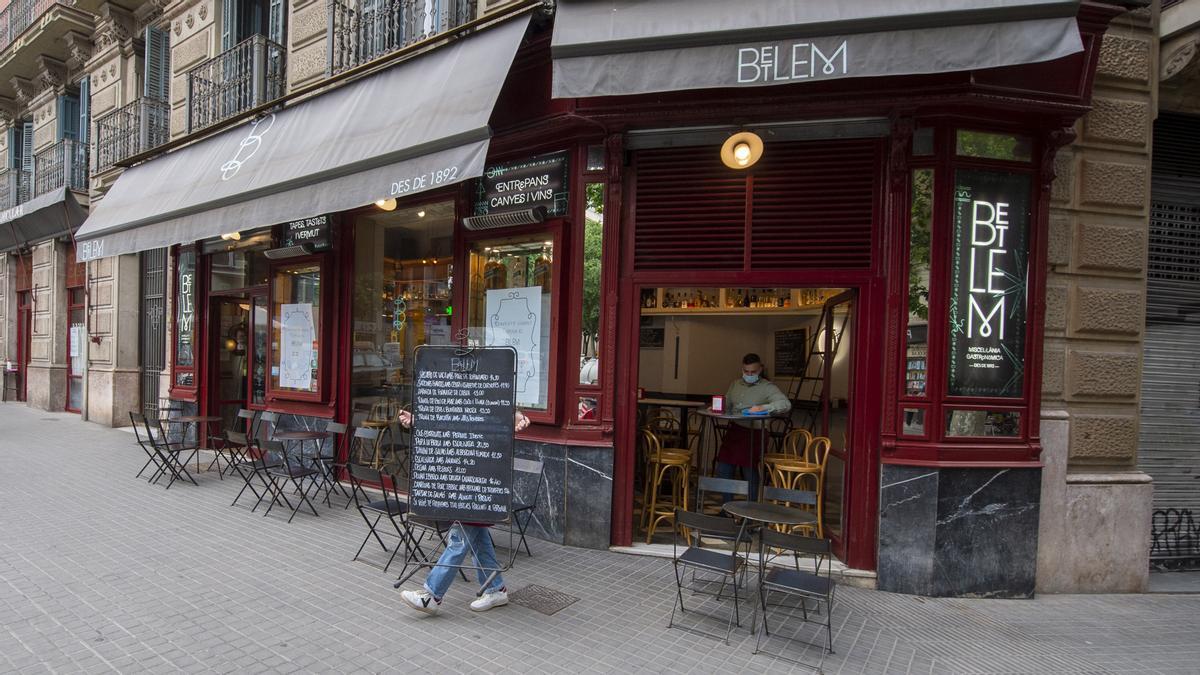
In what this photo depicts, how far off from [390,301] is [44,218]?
37.3 feet

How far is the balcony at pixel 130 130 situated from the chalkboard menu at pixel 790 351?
39.8 feet

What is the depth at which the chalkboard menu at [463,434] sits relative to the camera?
433cm

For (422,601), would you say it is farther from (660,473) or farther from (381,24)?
(381,24)

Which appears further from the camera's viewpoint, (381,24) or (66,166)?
(66,166)

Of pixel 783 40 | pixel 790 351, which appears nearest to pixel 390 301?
pixel 783 40

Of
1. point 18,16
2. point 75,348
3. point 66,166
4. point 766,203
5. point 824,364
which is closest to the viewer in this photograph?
point 766,203

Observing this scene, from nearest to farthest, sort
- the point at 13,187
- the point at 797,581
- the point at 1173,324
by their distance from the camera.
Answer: the point at 797,581, the point at 1173,324, the point at 13,187

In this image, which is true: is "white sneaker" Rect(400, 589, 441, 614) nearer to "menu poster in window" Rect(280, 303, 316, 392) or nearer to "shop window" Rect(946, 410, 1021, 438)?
"shop window" Rect(946, 410, 1021, 438)

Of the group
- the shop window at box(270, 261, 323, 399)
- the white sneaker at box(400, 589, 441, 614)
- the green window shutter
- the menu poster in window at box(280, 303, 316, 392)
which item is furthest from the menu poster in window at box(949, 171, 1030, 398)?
the green window shutter

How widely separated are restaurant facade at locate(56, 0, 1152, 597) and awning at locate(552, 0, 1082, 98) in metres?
0.02

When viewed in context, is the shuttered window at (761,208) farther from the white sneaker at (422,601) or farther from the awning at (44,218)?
the awning at (44,218)

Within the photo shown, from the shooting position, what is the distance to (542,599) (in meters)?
4.47

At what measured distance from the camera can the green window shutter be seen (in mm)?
11695

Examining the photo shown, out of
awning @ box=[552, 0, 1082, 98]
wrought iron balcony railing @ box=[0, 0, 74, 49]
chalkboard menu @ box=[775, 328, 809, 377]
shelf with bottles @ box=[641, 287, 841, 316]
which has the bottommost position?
chalkboard menu @ box=[775, 328, 809, 377]
